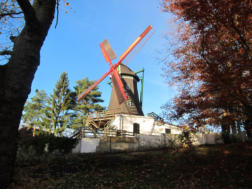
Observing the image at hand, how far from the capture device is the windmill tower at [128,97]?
2448cm

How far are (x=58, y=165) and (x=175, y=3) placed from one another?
29.0 ft

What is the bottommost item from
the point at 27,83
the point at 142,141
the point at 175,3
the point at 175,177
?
the point at 175,177

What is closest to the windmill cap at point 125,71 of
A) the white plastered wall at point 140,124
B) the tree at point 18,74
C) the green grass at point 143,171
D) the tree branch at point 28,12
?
the white plastered wall at point 140,124

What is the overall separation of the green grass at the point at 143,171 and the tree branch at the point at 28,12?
5.64 metres

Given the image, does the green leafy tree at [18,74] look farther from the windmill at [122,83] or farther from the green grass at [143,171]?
the windmill at [122,83]

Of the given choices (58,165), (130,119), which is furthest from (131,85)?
(58,165)

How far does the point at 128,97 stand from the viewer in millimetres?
25641

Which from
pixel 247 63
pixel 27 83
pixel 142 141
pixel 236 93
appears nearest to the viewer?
pixel 27 83

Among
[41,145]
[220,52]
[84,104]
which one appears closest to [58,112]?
[84,104]

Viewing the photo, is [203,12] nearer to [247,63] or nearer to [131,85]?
[247,63]

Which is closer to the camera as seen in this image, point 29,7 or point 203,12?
point 29,7

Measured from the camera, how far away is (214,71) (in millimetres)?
7043

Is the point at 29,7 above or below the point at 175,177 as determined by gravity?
above

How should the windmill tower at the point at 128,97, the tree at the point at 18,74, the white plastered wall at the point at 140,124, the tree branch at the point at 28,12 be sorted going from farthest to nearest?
the windmill tower at the point at 128,97, the white plastered wall at the point at 140,124, the tree branch at the point at 28,12, the tree at the point at 18,74
